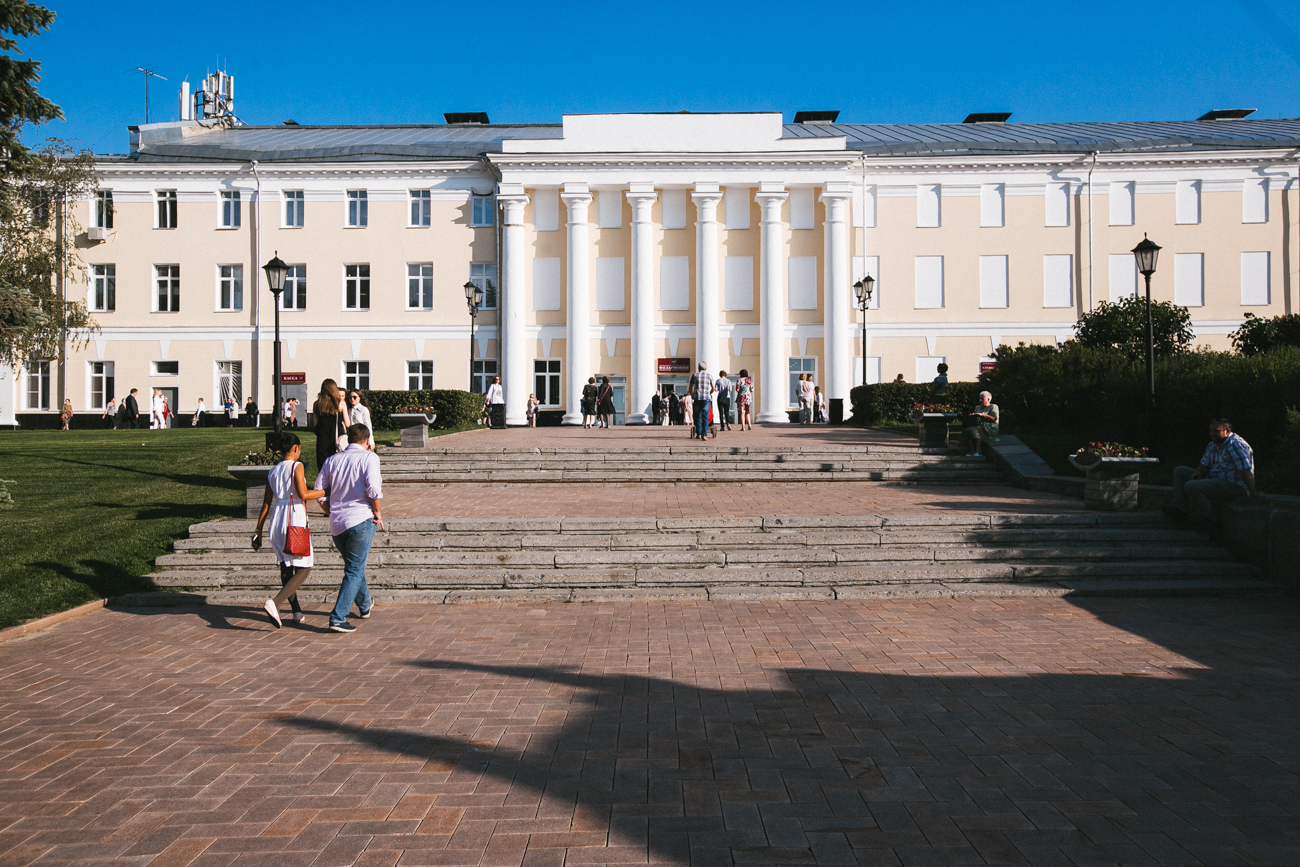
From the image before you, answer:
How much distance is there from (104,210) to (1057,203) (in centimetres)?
4413

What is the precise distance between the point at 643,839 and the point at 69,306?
43.8 meters

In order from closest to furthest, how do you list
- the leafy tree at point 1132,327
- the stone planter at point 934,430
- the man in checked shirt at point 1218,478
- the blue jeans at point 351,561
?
the blue jeans at point 351,561
the man in checked shirt at point 1218,478
the stone planter at point 934,430
the leafy tree at point 1132,327

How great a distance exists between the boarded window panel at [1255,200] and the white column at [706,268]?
78.2 feet

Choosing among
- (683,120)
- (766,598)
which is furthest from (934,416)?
(683,120)

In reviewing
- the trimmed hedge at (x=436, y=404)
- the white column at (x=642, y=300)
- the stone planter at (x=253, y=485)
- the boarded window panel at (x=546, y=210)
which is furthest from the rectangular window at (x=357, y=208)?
the stone planter at (x=253, y=485)

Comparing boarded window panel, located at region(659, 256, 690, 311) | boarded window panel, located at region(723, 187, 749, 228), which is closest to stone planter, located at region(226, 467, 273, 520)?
boarded window panel, located at region(659, 256, 690, 311)

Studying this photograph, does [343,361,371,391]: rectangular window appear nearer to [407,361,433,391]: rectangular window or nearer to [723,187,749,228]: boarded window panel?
[407,361,433,391]: rectangular window

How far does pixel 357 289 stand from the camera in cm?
3994

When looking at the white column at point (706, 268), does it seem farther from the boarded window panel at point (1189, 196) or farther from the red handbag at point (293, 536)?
the red handbag at point (293, 536)

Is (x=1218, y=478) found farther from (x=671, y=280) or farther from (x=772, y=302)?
(x=671, y=280)

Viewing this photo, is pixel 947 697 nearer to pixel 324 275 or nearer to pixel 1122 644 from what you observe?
pixel 1122 644

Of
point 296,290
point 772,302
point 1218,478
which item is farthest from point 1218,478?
point 296,290

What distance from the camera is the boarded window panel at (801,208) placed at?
39062 mm

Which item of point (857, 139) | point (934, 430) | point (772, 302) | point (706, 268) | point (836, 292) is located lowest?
point (934, 430)
